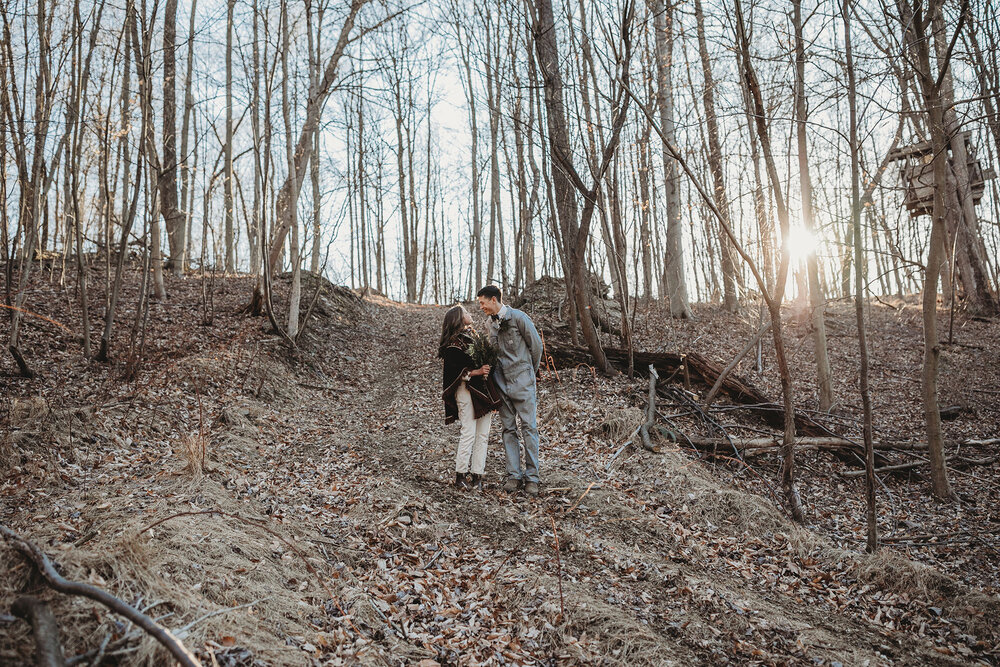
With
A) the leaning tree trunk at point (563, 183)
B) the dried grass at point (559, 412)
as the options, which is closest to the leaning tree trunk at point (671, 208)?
the leaning tree trunk at point (563, 183)

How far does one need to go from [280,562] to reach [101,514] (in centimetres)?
139

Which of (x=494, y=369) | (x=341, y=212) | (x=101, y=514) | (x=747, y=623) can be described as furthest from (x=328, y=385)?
(x=747, y=623)

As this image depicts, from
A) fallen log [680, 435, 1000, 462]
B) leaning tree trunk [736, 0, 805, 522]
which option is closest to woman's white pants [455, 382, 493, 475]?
fallen log [680, 435, 1000, 462]

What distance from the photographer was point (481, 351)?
5816mm

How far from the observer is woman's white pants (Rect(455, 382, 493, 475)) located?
5797 mm

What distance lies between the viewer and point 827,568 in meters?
4.77

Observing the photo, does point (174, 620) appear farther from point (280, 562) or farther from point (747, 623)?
point (747, 623)

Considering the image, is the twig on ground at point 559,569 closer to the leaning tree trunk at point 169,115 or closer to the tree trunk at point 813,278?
the tree trunk at point 813,278

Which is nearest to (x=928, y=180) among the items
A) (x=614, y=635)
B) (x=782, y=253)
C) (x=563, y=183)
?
(x=563, y=183)

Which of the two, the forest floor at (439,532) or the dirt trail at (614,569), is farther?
the dirt trail at (614,569)

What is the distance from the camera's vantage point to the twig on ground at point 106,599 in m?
1.95

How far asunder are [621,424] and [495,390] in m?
2.23

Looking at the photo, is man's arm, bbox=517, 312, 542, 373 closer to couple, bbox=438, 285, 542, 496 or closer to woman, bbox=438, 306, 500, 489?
couple, bbox=438, 285, 542, 496

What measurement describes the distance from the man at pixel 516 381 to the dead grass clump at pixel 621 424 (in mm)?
1690
